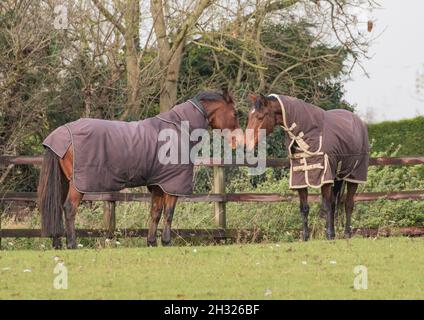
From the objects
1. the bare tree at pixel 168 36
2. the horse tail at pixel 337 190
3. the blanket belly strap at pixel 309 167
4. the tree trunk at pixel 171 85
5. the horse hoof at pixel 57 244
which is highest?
the bare tree at pixel 168 36

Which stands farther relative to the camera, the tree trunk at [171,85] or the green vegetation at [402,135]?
the green vegetation at [402,135]

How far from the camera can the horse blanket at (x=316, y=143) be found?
12.5 meters

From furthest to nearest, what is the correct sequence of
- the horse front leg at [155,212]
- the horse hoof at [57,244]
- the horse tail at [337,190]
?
the horse tail at [337,190], the horse front leg at [155,212], the horse hoof at [57,244]

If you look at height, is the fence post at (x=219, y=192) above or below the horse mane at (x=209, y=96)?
below

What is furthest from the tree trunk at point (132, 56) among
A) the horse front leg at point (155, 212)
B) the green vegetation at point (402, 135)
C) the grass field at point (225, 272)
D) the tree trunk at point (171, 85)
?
the grass field at point (225, 272)

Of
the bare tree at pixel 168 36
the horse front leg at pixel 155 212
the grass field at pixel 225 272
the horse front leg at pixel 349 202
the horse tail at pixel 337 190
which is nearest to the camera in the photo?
the grass field at pixel 225 272

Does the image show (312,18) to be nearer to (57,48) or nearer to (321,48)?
(321,48)

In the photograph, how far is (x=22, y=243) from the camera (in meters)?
14.5

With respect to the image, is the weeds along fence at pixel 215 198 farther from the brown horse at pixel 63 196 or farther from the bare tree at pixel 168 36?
the bare tree at pixel 168 36

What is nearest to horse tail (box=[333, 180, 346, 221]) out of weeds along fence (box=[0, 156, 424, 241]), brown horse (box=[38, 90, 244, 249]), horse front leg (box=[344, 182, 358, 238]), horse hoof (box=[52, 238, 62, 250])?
horse front leg (box=[344, 182, 358, 238])

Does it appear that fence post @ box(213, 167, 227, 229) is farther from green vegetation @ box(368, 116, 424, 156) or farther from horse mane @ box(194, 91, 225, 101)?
green vegetation @ box(368, 116, 424, 156)

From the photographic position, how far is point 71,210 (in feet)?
38.7

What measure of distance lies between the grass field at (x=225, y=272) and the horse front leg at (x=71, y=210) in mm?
857

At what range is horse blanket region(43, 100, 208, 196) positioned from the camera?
11742mm
